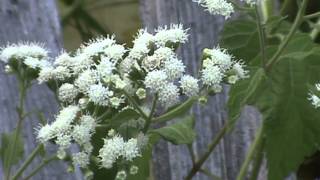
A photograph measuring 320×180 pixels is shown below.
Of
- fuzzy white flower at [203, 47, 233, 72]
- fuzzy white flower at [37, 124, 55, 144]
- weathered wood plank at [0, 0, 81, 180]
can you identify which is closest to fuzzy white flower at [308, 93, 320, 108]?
fuzzy white flower at [203, 47, 233, 72]

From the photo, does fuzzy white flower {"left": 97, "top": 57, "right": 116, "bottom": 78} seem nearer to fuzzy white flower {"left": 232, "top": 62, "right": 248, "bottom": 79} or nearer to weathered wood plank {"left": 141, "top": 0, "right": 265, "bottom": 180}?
fuzzy white flower {"left": 232, "top": 62, "right": 248, "bottom": 79}

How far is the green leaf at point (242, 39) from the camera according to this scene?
1.10m

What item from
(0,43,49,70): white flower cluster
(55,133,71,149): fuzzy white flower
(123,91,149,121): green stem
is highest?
(0,43,49,70): white flower cluster

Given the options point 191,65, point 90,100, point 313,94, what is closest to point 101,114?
point 90,100

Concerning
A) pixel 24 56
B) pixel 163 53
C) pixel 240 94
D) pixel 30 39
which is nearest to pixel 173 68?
pixel 163 53

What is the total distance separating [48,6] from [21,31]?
7cm

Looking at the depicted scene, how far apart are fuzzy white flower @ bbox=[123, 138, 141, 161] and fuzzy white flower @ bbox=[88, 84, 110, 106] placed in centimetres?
5

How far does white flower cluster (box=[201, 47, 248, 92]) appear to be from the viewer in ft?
2.94

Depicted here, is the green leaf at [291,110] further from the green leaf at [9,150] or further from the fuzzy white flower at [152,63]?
the green leaf at [9,150]

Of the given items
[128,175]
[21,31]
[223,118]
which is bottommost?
[128,175]

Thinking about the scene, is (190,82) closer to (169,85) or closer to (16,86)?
(169,85)

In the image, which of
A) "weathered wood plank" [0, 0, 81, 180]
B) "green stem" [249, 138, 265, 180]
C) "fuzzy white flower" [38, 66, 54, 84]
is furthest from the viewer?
"weathered wood plank" [0, 0, 81, 180]

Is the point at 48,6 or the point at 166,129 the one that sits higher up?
the point at 48,6

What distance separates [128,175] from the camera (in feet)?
3.06
